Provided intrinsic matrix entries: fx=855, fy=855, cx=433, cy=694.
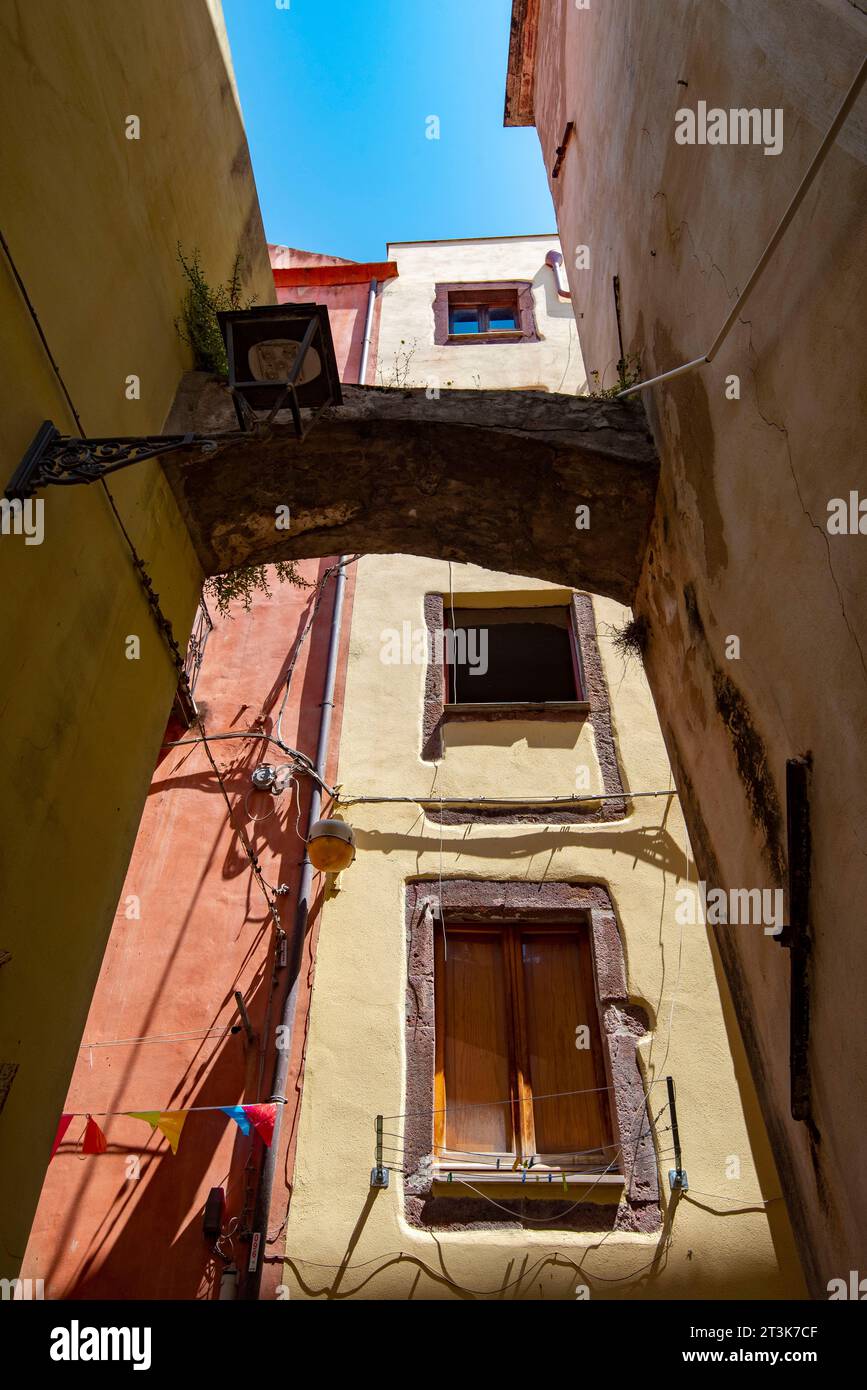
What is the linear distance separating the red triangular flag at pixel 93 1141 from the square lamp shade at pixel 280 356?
4468 millimetres

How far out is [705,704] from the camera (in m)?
3.83

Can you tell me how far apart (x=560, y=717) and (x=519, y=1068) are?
9.31 feet

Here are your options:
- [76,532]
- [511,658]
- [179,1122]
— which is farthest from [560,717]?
[76,532]

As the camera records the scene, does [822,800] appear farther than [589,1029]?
No

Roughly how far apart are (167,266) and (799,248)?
3195 millimetres

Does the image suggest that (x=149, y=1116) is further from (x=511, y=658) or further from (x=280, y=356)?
(x=511, y=658)

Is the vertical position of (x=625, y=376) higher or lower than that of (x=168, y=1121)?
higher

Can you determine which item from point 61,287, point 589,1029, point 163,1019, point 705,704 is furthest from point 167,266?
point 589,1029

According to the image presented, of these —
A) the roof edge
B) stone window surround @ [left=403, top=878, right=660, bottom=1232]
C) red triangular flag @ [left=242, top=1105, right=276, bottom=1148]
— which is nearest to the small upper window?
the roof edge

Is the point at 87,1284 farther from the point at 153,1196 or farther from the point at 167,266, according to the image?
the point at 167,266

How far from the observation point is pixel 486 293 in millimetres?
12570

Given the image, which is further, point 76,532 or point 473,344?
point 473,344

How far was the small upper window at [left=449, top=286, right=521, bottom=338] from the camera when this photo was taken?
12.3m

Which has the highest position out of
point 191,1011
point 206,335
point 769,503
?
point 206,335
